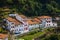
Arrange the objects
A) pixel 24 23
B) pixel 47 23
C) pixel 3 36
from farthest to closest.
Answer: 1. pixel 47 23
2. pixel 24 23
3. pixel 3 36

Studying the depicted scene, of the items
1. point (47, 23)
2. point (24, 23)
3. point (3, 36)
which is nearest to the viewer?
point (3, 36)

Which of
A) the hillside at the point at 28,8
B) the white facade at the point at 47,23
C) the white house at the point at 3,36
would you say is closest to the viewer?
the white house at the point at 3,36

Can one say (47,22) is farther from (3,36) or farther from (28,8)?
(3,36)

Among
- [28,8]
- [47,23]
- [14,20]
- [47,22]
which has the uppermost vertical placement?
[28,8]

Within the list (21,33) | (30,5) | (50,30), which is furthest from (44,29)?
(30,5)

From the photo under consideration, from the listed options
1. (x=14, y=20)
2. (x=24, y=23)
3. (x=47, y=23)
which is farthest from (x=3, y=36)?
(x=47, y=23)

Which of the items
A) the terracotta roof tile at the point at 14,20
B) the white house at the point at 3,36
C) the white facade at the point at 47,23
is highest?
the terracotta roof tile at the point at 14,20

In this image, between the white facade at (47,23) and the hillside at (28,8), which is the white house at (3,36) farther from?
the white facade at (47,23)

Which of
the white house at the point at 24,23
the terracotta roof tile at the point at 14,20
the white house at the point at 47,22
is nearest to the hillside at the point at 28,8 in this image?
the white house at the point at 24,23

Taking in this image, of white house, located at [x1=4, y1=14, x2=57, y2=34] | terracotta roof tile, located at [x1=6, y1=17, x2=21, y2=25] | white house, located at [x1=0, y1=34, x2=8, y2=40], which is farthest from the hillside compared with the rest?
white house, located at [x1=0, y1=34, x2=8, y2=40]

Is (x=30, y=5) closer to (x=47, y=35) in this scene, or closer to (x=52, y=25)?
(x=52, y=25)

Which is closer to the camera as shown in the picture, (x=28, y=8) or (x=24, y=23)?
(x=24, y=23)
